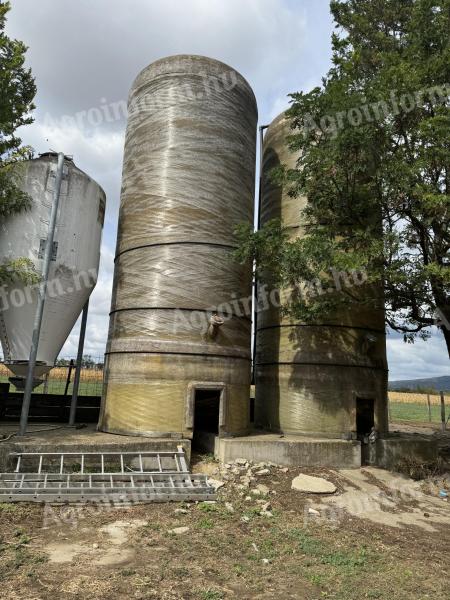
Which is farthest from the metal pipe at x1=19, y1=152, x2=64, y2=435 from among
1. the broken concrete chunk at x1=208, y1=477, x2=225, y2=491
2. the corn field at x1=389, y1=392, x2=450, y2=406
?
the corn field at x1=389, y1=392, x2=450, y2=406

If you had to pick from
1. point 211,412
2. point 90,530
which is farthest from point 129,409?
point 90,530

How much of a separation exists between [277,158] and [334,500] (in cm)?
1093

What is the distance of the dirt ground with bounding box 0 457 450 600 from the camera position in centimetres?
535

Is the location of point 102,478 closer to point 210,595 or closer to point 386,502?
point 210,595

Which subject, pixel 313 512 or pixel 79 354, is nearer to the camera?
pixel 313 512

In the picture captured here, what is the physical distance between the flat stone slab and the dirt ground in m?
0.16

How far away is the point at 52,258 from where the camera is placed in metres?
12.0

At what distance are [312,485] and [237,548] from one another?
140 inches

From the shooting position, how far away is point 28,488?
26.7 feet

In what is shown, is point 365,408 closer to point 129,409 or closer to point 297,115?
point 129,409

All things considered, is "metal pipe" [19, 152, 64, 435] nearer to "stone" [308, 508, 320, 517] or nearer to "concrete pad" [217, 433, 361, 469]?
"concrete pad" [217, 433, 361, 469]

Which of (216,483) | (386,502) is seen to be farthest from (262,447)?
(386,502)

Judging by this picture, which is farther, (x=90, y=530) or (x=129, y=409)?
(x=129, y=409)

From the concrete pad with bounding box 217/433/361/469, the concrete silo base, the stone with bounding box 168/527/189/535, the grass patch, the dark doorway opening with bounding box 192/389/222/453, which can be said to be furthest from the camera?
the grass patch
